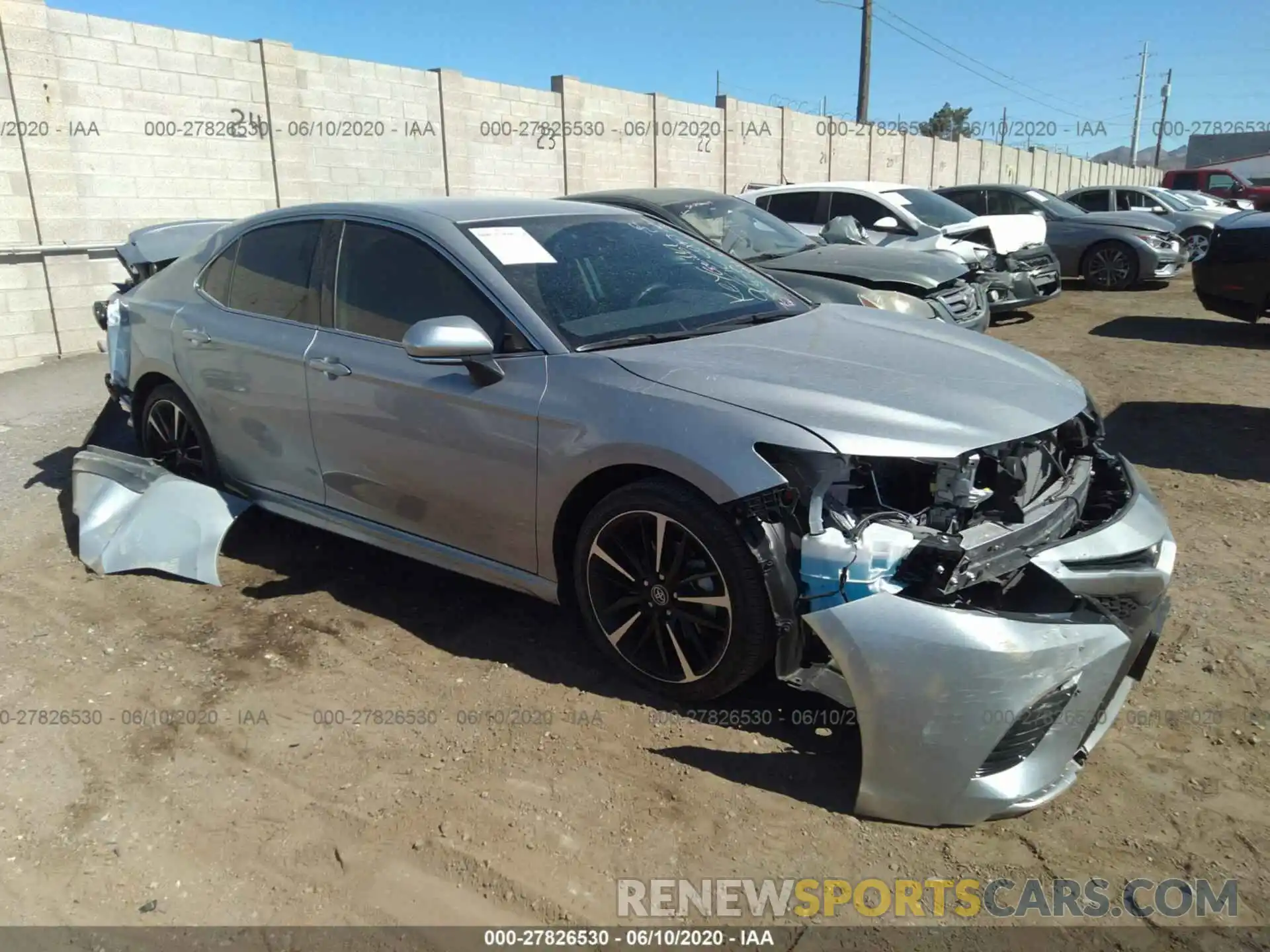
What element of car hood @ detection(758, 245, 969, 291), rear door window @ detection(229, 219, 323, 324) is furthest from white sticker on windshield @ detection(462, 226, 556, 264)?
car hood @ detection(758, 245, 969, 291)

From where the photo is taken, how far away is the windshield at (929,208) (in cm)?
1124

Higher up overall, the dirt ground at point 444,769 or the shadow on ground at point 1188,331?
the shadow on ground at point 1188,331

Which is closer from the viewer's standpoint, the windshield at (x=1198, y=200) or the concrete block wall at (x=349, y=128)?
the concrete block wall at (x=349, y=128)

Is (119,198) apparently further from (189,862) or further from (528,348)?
(189,862)

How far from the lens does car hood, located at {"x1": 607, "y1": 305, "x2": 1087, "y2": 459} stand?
2.84 metres

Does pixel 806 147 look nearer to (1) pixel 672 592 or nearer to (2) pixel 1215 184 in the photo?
(2) pixel 1215 184

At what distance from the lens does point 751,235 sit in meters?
8.48

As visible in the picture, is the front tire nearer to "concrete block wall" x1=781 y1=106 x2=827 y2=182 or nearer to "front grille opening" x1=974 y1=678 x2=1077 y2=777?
"front grille opening" x1=974 y1=678 x2=1077 y2=777

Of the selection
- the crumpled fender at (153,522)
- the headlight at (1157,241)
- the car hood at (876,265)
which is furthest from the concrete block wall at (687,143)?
the crumpled fender at (153,522)

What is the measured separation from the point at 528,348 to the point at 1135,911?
2.49 meters

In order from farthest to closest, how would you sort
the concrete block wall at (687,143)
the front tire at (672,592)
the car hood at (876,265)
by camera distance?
1. the concrete block wall at (687,143)
2. the car hood at (876,265)
3. the front tire at (672,592)

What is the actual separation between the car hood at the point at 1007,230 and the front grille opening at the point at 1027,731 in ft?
29.8

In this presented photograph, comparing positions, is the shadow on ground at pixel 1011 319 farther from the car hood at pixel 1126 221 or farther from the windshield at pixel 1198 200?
the windshield at pixel 1198 200

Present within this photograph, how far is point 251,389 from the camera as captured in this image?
4.33 m
